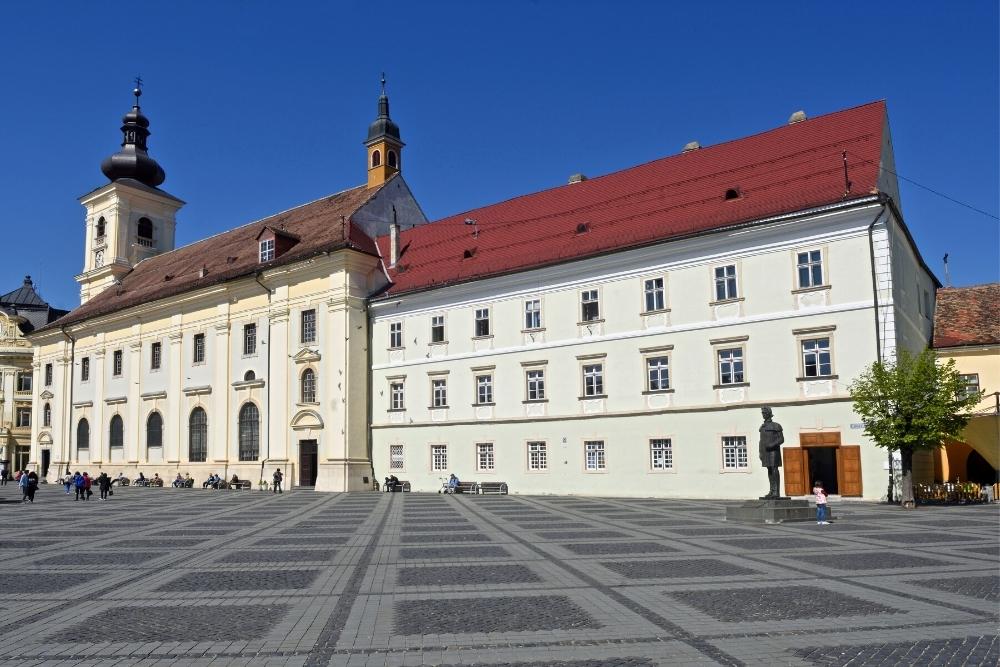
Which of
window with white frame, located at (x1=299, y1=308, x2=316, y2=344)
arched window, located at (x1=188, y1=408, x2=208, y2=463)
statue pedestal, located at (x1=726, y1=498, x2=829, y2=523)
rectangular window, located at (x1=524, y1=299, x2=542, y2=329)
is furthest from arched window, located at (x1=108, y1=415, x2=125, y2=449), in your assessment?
statue pedestal, located at (x1=726, y1=498, x2=829, y2=523)

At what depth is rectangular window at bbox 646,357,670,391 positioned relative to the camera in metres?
32.1

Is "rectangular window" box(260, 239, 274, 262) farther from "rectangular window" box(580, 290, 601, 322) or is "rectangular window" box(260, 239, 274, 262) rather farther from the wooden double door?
the wooden double door

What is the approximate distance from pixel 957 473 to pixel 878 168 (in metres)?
14.5

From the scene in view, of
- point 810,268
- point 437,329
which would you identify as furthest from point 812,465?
point 437,329

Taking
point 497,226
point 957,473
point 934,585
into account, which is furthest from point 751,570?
point 497,226

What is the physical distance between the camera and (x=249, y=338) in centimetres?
4694

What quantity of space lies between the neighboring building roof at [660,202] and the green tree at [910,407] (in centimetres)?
615

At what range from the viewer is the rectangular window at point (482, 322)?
125 ft

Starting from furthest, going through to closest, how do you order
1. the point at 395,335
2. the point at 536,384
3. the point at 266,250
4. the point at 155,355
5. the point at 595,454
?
the point at 155,355 → the point at 266,250 → the point at 395,335 → the point at 536,384 → the point at 595,454

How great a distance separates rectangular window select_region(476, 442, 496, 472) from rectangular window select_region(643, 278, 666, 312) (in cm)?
974

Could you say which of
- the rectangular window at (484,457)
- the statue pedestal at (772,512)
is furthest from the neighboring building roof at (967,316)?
the rectangular window at (484,457)

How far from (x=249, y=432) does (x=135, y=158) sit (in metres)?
29.1

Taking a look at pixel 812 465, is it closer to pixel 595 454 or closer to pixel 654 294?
pixel 595 454

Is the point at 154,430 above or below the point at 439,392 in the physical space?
below
